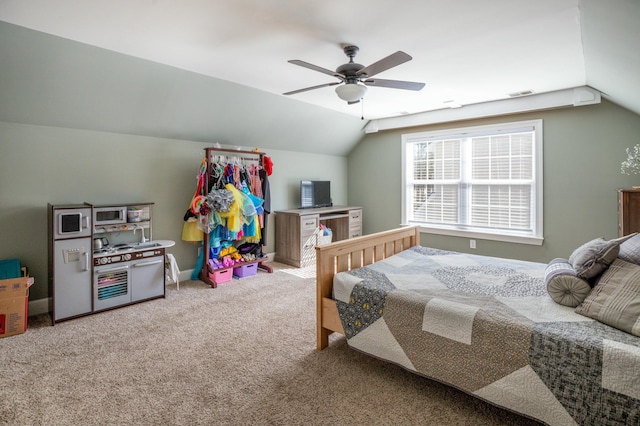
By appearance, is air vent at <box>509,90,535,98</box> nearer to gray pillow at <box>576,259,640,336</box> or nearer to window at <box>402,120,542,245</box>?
window at <box>402,120,542,245</box>

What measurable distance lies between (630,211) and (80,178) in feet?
18.2

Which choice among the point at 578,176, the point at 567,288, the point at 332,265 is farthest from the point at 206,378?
the point at 578,176

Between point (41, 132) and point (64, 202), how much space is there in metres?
0.72

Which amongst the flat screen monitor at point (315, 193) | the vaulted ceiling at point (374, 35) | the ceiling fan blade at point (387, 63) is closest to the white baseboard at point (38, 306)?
the vaulted ceiling at point (374, 35)

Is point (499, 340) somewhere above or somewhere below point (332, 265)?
below

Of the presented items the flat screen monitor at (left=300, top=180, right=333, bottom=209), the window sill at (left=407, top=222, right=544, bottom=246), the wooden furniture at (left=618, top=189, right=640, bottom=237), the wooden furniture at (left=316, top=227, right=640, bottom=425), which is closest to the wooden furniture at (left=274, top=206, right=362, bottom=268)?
the flat screen monitor at (left=300, top=180, right=333, bottom=209)

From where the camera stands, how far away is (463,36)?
2.59 metres

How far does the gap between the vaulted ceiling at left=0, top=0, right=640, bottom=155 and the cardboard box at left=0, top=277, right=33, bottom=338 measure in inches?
81.9

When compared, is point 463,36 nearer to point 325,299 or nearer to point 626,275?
point 626,275

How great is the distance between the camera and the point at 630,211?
3008 mm

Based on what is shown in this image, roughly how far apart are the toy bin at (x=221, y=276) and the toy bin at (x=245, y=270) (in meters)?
0.15

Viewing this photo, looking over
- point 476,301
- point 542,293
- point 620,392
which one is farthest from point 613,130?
point 620,392

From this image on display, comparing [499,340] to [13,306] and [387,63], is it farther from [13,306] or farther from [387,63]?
[13,306]

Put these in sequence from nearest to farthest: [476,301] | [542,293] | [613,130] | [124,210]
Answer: [476,301] → [542,293] → [124,210] → [613,130]
